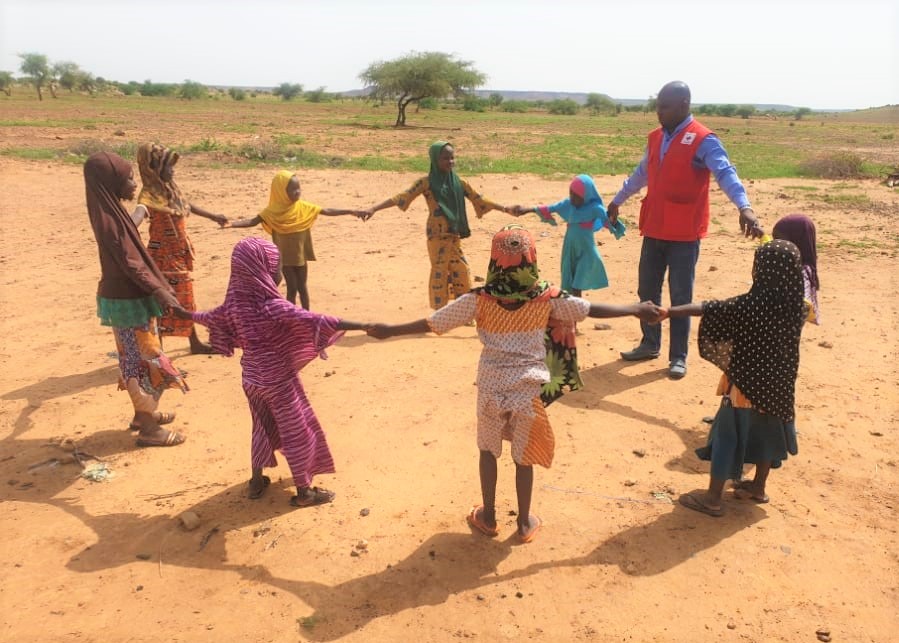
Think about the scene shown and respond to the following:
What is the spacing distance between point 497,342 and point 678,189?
2965mm

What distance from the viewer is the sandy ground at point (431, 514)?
2.99 metres

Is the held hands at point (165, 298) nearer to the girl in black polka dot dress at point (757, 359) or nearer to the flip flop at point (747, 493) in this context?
the girl in black polka dot dress at point (757, 359)

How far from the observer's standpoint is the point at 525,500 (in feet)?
11.1

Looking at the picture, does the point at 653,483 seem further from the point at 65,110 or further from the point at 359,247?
the point at 65,110

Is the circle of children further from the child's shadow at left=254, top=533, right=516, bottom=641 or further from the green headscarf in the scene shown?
the green headscarf

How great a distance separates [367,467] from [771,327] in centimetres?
255

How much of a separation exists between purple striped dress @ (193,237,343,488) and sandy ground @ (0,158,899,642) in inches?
17.5

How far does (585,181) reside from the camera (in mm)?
5824

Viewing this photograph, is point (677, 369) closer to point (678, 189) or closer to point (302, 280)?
point (678, 189)

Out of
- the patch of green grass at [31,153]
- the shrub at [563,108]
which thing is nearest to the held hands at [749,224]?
the patch of green grass at [31,153]

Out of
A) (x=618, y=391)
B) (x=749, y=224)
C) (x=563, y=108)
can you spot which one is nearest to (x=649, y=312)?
(x=749, y=224)

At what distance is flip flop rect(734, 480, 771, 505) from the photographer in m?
3.78

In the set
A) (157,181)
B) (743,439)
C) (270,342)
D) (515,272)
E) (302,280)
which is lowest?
(743,439)

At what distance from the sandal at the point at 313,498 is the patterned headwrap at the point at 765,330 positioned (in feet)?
7.69
